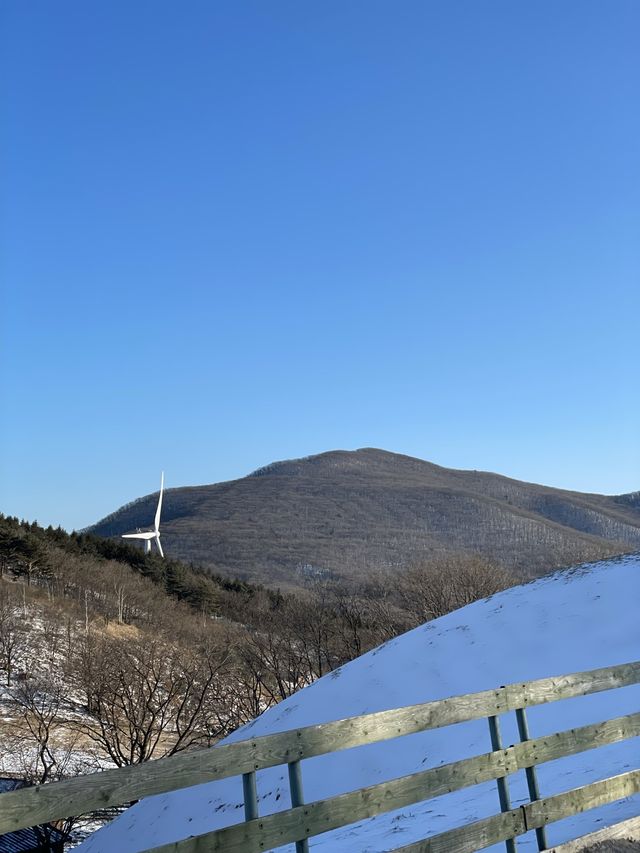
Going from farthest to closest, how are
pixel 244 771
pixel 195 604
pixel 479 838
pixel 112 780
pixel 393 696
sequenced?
pixel 195 604, pixel 393 696, pixel 479 838, pixel 244 771, pixel 112 780

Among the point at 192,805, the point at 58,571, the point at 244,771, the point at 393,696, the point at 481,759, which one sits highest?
the point at 58,571

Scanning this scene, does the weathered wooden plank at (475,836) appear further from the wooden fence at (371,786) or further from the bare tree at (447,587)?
the bare tree at (447,587)

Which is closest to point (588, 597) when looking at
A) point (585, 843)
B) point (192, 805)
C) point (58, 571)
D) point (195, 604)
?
point (192, 805)

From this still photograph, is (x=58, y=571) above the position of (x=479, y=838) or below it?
above

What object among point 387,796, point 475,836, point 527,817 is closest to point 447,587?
point 527,817

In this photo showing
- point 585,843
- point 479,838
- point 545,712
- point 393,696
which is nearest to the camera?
point 479,838

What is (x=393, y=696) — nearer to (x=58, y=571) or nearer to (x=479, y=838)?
(x=479, y=838)

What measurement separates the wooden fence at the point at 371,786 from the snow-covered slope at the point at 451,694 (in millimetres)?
1800

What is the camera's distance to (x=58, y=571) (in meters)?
101

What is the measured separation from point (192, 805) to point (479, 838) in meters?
12.0

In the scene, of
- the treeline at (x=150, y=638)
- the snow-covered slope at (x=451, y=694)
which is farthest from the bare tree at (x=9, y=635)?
the snow-covered slope at (x=451, y=694)

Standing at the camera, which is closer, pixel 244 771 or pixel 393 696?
pixel 244 771

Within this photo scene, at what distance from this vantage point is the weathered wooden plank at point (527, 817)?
5129 mm

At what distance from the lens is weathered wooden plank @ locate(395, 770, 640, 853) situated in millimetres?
5129
